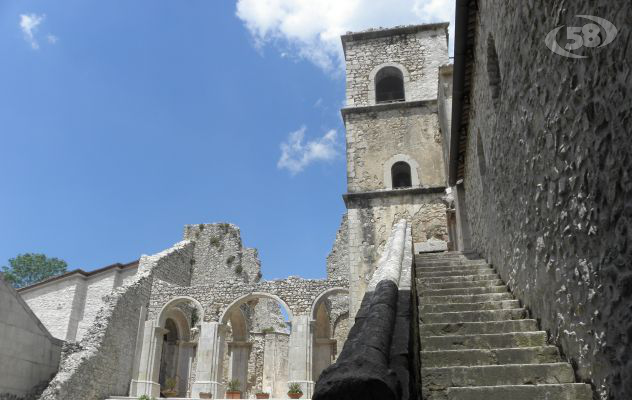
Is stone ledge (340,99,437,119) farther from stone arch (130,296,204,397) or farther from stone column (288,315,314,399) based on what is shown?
stone arch (130,296,204,397)

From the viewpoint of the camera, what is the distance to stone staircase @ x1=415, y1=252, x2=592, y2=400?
12.6ft

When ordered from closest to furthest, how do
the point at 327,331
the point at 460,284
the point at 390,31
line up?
the point at 460,284 → the point at 390,31 → the point at 327,331

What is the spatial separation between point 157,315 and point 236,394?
5.11 m

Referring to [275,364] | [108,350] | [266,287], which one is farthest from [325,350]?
[108,350]

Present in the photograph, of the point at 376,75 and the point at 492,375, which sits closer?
the point at 492,375

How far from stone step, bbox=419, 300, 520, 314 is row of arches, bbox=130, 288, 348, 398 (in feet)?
43.8

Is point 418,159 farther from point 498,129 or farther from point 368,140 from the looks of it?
point 498,129

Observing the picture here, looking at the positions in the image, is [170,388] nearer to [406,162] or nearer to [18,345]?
[18,345]

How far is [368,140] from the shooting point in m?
16.5

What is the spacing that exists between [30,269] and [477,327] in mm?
42209

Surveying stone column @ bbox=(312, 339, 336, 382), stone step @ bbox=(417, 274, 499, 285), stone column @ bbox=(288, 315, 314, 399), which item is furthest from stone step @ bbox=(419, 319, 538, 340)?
stone column @ bbox=(312, 339, 336, 382)

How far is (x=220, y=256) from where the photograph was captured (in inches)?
1026

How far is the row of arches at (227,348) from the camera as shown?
1941 cm

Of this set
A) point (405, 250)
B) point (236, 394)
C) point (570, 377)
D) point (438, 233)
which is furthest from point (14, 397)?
point (570, 377)
